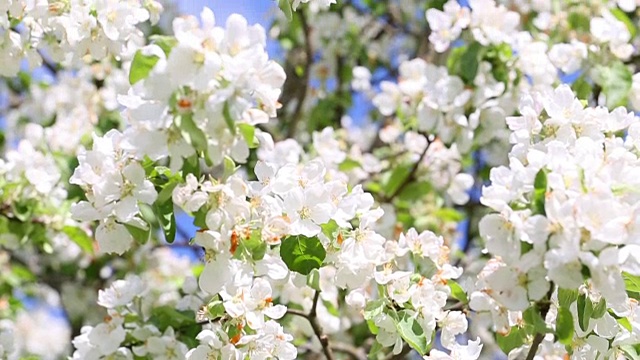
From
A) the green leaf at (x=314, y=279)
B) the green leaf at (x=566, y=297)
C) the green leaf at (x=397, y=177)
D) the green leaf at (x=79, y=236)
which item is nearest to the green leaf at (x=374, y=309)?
the green leaf at (x=314, y=279)

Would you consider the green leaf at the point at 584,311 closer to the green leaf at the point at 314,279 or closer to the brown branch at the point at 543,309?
the brown branch at the point at 543,309

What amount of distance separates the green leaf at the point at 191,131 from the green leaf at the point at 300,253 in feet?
1.14

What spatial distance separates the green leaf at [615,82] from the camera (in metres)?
2.68

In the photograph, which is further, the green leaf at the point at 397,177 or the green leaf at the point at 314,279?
the green leaf at the point at 397,177

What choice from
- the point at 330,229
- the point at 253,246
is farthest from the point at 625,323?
the point at 253,246

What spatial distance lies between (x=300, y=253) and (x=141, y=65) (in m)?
0.47

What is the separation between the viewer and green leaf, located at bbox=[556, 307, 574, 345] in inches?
59.8

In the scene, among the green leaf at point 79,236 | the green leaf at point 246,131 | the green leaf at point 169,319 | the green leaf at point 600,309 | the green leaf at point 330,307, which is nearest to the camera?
the green leaf at point 246,131

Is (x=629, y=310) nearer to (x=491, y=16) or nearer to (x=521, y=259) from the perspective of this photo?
(x=521, y=259)

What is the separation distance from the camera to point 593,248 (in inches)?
54.2

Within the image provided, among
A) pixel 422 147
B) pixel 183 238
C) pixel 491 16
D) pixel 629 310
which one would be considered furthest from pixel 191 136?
pixel 183 238

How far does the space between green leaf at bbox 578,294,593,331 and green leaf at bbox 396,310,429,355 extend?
317mm

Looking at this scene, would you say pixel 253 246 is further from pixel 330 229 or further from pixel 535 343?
pixel 535 343

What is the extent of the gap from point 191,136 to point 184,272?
3013mm
